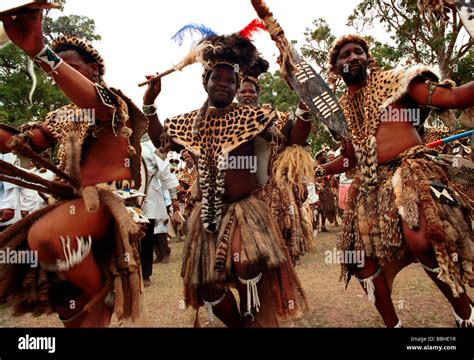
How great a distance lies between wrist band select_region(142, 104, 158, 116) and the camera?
3322 millimetres

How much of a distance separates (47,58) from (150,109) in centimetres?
126

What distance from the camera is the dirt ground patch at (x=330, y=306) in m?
4.05

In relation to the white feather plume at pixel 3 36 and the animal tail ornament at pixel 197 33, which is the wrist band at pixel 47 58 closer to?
the white feather plume at pixel 3 36

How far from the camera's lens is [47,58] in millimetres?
2102

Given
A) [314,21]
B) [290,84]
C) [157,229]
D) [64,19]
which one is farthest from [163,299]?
[314,21]

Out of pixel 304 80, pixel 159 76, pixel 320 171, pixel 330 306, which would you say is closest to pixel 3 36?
pixel 159 76

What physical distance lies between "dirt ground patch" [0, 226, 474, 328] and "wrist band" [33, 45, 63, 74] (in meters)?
1.51

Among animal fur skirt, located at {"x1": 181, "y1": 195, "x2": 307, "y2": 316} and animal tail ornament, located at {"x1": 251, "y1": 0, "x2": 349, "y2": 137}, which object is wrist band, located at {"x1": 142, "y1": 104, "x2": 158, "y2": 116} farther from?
animal tail ornament, located at {"x1": 251, "y1": 0, "x2": 349, "y2": 137}

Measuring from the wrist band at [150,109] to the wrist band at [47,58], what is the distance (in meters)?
1.20

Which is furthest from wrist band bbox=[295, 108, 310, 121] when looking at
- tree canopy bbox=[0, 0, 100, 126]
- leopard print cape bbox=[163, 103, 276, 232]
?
tree canopy bbox=[0, 0, 100, 126]

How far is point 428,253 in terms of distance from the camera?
2797 millimetres

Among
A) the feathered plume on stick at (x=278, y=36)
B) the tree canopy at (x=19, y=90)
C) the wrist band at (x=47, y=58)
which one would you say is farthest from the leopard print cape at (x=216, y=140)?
the tree canopy at (x=19, y=90)

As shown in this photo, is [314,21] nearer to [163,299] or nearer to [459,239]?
[163,299]
